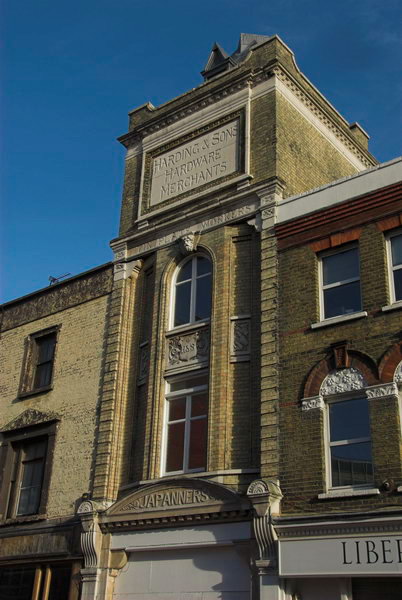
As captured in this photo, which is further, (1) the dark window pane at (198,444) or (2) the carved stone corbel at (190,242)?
(2) the carved stone corbel at (190,242)

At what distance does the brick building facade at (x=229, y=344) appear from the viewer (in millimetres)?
15289

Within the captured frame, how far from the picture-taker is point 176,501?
55.6 feet

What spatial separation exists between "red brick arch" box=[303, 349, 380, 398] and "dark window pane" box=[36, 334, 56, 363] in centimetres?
1035

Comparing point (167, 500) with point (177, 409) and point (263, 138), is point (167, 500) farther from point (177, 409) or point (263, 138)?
point (263, 138)

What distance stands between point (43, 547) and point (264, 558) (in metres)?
7.47

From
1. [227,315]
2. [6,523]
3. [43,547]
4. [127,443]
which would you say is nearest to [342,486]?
[227,315]

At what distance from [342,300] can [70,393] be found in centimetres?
908

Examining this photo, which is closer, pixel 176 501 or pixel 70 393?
pixel 176 501

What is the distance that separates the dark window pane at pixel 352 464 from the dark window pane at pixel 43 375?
10910 millimetres

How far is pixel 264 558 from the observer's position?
14789mm

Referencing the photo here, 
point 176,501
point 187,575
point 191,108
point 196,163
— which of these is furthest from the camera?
point 191,108

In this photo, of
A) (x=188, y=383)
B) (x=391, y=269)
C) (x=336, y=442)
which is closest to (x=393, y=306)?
(x=391, y=269)

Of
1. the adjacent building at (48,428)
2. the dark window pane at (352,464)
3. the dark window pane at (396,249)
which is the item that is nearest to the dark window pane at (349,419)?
the dark window pane at (352,464)

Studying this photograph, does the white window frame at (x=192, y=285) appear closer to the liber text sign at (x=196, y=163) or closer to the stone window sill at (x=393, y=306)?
the liber text sign at (x=196, y=163)
